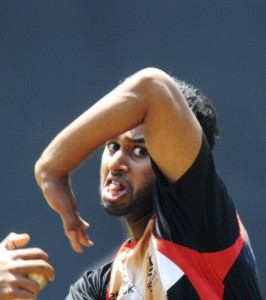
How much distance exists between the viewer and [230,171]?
359 centimetres

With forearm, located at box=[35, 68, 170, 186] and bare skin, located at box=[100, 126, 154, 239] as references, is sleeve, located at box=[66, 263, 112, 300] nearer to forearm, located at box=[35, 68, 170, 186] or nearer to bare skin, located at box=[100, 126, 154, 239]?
bare skin, located at box=[100, 126, 154, 239]

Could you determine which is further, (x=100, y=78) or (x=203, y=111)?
(x=100, y=78)

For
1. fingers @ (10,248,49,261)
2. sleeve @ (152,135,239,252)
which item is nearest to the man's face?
sleeve @ (152,135,239,252)

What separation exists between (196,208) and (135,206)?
0.22m

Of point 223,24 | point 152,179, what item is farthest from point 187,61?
point 152,179

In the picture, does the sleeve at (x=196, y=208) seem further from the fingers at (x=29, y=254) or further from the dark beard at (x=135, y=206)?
the fingers at (x=29, y=254)

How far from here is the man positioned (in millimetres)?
1538

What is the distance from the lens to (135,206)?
73.4 inches

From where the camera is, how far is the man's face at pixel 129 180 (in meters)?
1.85

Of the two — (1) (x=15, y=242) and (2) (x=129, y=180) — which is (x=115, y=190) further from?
(1) (x=15, y=242)

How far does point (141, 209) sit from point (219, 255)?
0.83ft

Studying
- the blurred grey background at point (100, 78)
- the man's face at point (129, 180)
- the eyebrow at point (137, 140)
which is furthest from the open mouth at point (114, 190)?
the blurred grey background at point (100, 78)

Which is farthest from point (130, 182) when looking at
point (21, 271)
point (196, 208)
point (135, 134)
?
point (21, 271)

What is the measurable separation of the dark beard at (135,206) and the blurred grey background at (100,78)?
1595 mm
